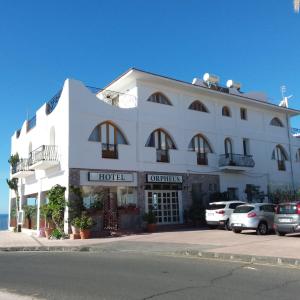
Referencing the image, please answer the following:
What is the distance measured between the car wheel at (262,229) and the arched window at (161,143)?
880 centimetres

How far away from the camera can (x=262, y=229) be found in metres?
20.8

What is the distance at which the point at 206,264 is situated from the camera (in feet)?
38.7

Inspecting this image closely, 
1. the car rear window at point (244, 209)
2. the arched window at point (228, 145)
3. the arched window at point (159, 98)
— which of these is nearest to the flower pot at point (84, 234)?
the car rear window at point (244, 209)

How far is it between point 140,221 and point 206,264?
551 inches

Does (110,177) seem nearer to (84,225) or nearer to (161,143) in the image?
(84,225)

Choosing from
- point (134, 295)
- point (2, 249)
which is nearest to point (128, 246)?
point (2, 249)

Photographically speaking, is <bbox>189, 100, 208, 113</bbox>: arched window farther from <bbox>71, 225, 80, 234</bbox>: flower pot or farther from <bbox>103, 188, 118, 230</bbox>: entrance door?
<bbox>71, 225, 80, 234</bbox>: flower pot

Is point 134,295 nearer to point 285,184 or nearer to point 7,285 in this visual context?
point 7,285

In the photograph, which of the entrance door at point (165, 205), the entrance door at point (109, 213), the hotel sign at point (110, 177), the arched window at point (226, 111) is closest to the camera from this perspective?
the hotel sign at point (110, 177)

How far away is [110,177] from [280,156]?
18.4 m

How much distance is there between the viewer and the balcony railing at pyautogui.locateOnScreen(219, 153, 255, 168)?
30.7m

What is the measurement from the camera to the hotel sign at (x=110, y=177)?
2391 centimetres

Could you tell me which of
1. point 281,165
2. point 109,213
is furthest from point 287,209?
point 281,165

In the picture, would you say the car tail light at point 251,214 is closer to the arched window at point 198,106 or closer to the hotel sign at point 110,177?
the hotel sign at point 110,177
